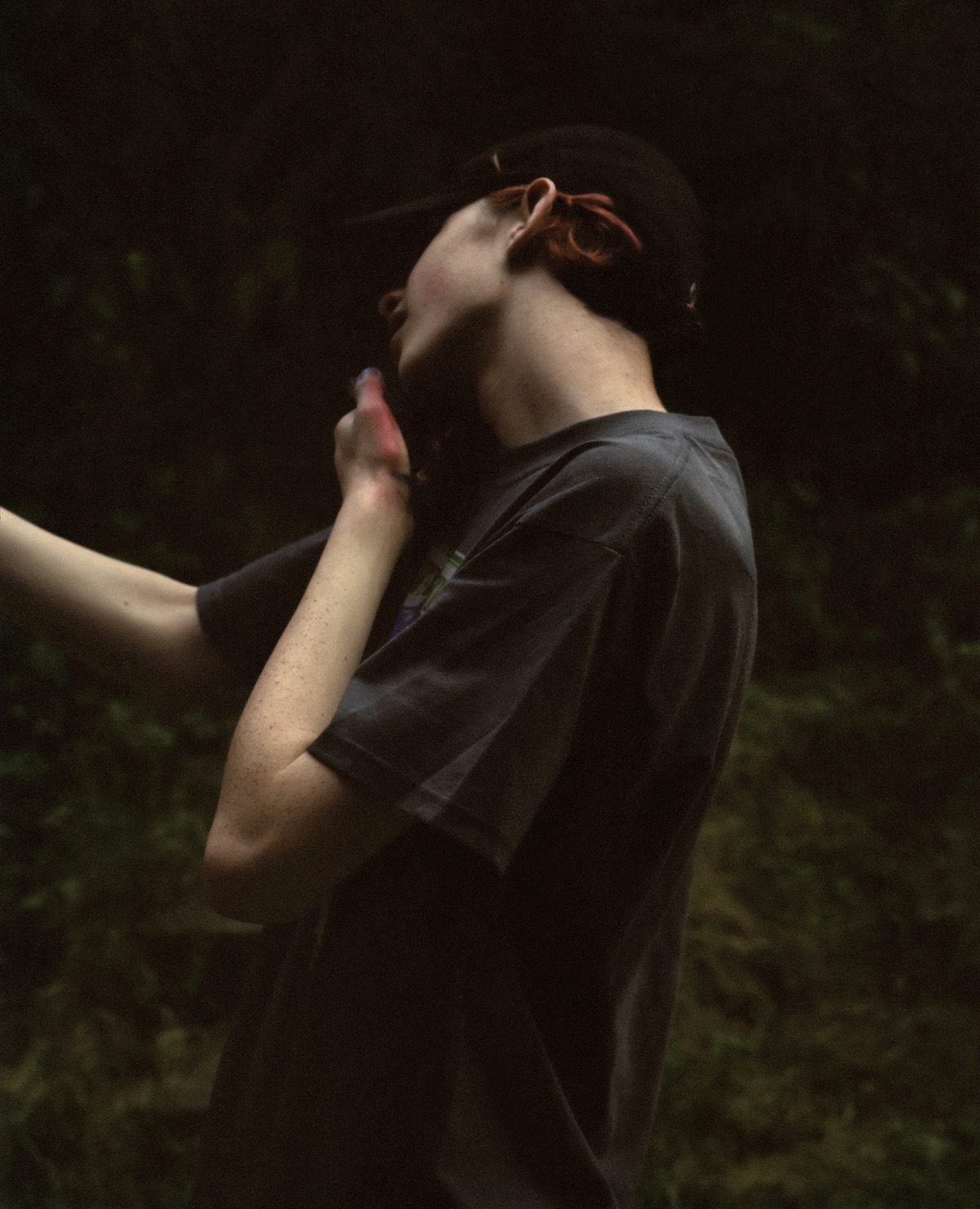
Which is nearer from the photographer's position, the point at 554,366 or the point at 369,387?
the point at 554,366

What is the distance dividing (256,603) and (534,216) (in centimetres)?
59

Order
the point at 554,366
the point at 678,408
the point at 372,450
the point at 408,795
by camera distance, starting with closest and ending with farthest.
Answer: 1. the point at 408,795
2. the point at 554,366
3. the point at 372,450
4. the point at 678,408

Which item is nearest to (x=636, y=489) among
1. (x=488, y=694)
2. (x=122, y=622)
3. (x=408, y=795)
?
(x=488, y=694)

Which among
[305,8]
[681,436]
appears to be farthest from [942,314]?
[681,436]

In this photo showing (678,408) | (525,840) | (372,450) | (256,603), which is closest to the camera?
(525,840)

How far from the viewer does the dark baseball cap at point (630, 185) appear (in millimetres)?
1275

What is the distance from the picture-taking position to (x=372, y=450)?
1.34 metres

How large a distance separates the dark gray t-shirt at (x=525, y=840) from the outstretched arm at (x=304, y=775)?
4 cm

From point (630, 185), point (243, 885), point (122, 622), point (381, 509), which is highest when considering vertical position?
point (630, 185)

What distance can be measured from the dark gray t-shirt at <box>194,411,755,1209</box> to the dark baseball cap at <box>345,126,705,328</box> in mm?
181

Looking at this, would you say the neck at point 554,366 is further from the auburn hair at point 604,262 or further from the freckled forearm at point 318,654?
the freckled forearm at point 318,654

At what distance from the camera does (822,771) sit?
9.12ft

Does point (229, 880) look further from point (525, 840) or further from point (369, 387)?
point (369, 387)

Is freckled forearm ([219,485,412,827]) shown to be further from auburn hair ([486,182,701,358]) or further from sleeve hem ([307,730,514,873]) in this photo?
auburn hair ([486,182,701,358])
